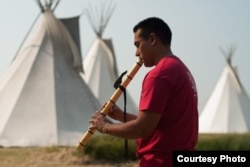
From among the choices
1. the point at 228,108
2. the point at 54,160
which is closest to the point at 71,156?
the point at 54,160

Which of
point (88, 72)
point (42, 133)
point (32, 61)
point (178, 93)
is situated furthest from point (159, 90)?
point (88, 72)

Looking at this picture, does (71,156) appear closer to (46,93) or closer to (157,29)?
(46,93)

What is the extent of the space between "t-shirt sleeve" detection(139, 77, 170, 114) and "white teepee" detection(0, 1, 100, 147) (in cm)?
1367

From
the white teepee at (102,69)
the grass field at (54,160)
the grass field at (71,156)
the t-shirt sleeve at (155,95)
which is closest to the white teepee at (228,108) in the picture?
the white teepee at (102,69)

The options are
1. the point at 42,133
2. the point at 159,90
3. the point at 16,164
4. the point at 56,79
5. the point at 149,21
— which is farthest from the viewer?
the point at 56,79

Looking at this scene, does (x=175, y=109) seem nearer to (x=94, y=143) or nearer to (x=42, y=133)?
(x=94, y=143)

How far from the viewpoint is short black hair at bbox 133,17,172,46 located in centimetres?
266

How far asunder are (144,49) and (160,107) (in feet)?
1.07

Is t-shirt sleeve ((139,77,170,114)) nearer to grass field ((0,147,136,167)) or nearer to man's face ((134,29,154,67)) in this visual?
man's face ((134,29,154,67))

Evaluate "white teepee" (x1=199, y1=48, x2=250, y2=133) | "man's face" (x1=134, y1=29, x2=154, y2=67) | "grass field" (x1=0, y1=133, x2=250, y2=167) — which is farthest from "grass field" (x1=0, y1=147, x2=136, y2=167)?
"white teepee" (x1=199, y1=48, x2=250, y2=133)

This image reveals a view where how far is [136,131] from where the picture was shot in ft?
8.20

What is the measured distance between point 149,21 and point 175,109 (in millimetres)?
437

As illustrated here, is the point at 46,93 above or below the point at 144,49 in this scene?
below

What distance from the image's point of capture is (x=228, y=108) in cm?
2591
